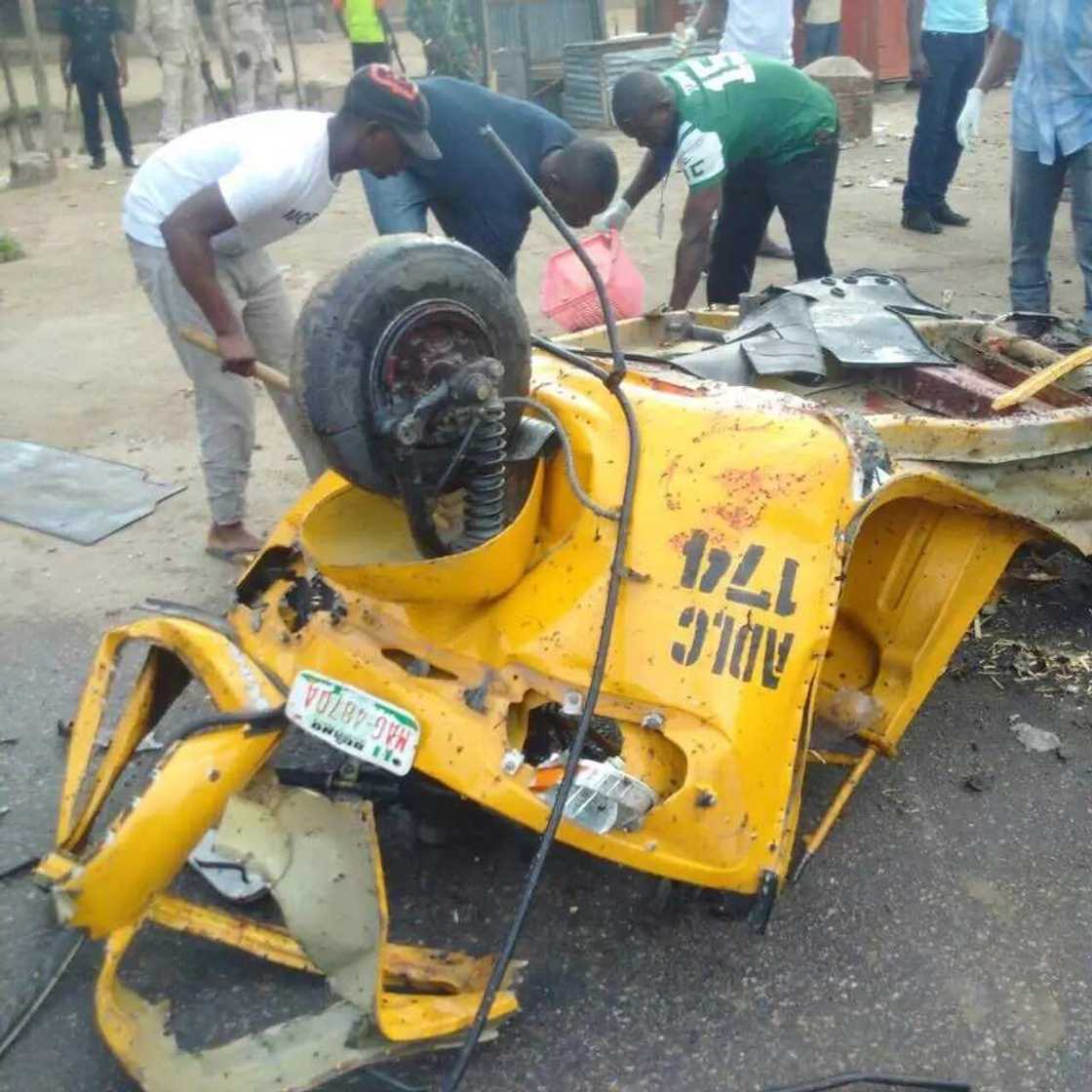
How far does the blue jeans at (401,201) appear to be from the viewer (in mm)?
4797

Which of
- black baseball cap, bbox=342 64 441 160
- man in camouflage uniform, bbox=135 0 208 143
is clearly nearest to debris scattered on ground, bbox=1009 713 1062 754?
black baseball cap, bbox=342 64 441 160

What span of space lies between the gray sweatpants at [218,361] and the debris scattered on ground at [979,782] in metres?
2.18

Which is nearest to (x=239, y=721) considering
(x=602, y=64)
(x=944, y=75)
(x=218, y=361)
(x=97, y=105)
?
(x=218, y=361)

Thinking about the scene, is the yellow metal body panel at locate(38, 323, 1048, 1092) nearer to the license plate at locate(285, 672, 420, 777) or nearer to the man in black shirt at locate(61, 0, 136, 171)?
the license plate at locate(285, 672, 420, 777)

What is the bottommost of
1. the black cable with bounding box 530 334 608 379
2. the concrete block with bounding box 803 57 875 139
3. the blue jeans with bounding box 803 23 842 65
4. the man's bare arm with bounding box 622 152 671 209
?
the concrete block with bounding box 803 57 875 139

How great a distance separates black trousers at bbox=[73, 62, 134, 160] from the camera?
1123 cm

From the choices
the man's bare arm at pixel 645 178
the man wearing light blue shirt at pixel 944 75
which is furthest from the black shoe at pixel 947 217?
the man's bare arm at pixel 645 178

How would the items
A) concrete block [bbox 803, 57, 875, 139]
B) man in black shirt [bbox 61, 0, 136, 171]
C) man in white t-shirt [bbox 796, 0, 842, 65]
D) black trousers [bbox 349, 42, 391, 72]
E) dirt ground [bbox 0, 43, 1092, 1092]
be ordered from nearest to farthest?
1. dirt ground [bbox 0, 43, 1092, 1092]
2. concrete block [bbox 803, 57, 875, 139]
3. man in black shirt [bbox 61, 0, 136, 171]
4. man in white t-shirt [bbox 796, 0, 842, 65]
5. black trousers [bbox 349, 42, 391, 72]

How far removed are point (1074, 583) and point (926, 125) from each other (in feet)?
16.0

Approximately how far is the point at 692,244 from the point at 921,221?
3.72m

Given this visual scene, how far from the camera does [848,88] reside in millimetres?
11031

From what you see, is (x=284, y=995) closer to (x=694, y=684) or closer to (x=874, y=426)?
(x=694, y=684)

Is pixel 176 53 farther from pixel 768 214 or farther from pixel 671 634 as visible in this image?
pixel 671 634

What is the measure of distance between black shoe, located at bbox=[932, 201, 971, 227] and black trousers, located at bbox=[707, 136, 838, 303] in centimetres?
298
